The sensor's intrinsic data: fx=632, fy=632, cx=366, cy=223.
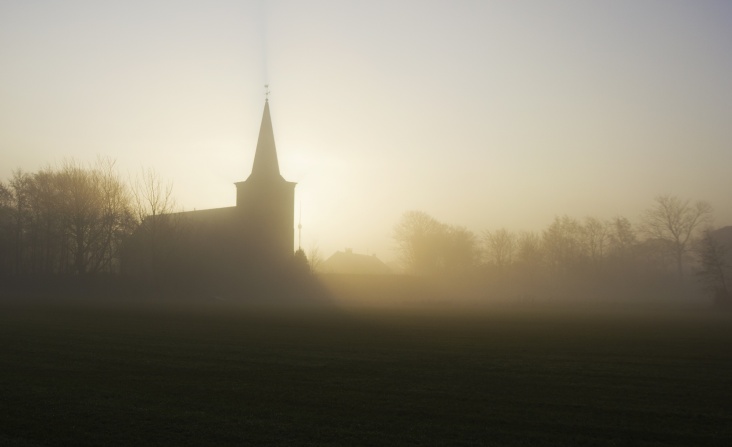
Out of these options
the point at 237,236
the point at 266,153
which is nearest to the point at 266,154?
the point at 266,153

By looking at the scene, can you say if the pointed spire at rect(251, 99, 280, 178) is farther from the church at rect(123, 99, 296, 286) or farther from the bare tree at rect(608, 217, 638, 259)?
the bare tree at rect(608, 217, 638, 259)

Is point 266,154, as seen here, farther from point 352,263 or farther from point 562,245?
point 352,263

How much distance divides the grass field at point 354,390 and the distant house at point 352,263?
15487 centimetres

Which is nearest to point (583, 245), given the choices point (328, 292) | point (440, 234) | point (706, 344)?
point (440, 234)

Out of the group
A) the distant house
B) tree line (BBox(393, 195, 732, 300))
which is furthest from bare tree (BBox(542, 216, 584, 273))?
the distant house

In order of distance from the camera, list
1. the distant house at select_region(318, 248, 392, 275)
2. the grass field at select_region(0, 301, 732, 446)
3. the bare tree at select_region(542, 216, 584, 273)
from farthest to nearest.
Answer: the distant house at select_region(318, 248, 392, 275), the bare tree at select_region(542, 216, 584, 273), the grass field at select_region(0, 301, 732, 446)

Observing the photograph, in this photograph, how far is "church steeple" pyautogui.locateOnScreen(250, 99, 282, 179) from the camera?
272 feet

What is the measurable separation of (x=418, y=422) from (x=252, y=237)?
70880 millimetres

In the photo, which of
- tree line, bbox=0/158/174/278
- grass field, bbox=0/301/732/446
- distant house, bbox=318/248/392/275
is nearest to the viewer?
grass field, bbox=0/301/732/446

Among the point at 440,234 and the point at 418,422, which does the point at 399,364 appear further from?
the point at 440,234

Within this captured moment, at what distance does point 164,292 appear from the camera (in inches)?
2800

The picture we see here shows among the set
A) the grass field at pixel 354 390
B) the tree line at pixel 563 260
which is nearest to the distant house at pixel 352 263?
the tree line at pixel 563 260

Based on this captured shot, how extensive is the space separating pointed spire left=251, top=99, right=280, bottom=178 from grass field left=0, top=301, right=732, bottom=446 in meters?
57.9

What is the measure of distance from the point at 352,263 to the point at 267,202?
107 metres
